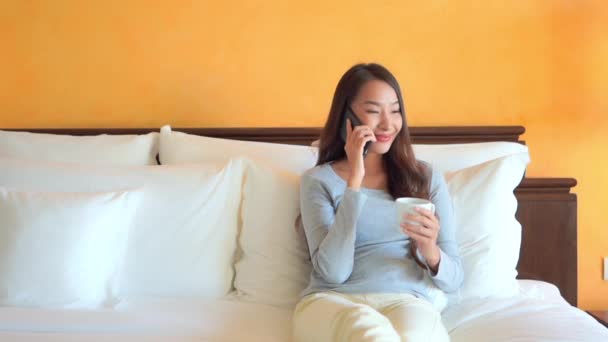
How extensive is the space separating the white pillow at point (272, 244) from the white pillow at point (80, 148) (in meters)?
0.45

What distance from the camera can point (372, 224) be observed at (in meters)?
1.77

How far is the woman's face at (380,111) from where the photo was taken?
70.1 inches

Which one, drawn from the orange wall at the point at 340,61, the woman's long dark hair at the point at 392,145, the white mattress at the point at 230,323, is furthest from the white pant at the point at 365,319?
the orange wall at the point at 340,61

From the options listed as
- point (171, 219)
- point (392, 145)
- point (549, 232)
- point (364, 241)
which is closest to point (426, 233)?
point (364, 241)

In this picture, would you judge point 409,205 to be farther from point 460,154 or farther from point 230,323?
point 460,154

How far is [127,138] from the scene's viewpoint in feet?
7.39

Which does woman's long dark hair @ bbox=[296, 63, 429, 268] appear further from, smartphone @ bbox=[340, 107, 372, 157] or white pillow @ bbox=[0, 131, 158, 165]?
white pillow @ bbox=[0, 131, 158, 165]

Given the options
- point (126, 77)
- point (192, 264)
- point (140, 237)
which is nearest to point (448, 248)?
point (192, 264)

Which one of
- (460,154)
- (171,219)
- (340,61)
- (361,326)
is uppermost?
(340,61)

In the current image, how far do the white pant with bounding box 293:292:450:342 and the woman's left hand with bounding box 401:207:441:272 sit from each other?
0.35 ft

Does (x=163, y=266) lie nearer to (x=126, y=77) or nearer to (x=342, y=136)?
(x=342, y=136)

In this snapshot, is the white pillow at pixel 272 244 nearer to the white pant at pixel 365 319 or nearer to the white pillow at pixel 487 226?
the white pant at pixel 365 319

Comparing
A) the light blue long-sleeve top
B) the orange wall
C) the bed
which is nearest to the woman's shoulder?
A: the light blue long-sleeve top

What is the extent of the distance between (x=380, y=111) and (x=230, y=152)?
0.58m
